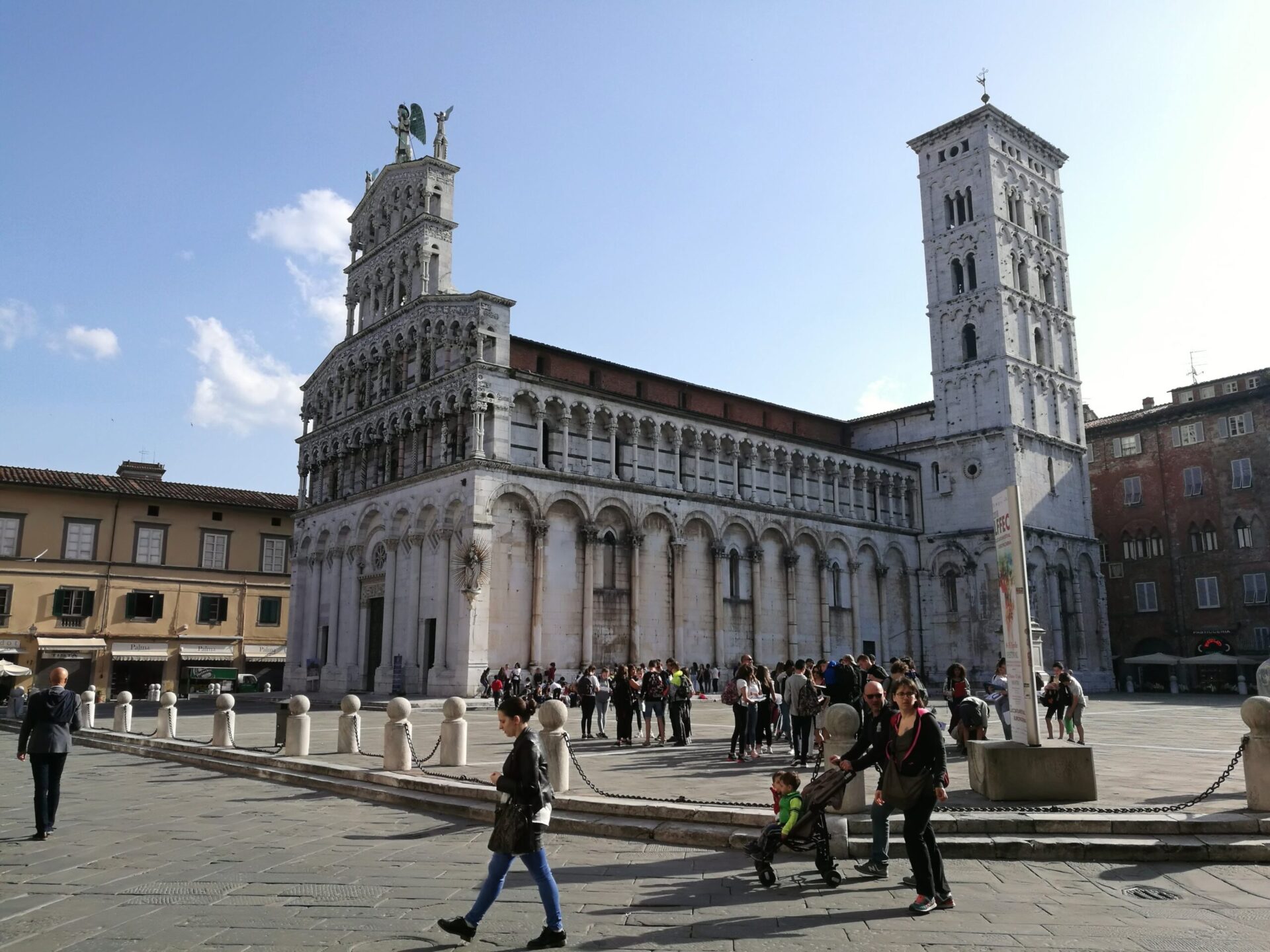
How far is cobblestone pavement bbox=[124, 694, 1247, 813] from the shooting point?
36.9ft

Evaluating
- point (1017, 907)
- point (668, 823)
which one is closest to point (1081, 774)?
point (1017, 907)

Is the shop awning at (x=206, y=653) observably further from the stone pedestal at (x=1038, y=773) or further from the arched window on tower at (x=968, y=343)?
the stone pedestal at (x=1038, y=773)

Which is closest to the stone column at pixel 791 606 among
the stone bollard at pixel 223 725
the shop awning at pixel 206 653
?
the stone bollard at pixel 223 725

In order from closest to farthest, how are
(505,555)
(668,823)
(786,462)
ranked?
(668,823), (505,555), (786,462)

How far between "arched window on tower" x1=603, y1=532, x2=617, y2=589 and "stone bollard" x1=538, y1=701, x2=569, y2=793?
77.3ft

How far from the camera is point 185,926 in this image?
256 inches

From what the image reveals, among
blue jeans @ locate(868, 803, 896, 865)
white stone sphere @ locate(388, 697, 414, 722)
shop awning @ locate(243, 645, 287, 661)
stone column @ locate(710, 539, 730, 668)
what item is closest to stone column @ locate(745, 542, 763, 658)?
stone column @ locate(710, 539, 730, 668)

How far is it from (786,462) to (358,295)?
21.5 metres

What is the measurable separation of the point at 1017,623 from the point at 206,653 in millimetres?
43092

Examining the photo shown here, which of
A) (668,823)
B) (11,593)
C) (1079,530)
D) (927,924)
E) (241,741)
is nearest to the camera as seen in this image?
(927,924)

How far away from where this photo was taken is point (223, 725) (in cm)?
1778

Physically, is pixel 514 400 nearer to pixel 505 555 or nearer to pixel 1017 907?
pixel 505 555

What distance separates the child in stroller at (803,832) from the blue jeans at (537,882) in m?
2.27

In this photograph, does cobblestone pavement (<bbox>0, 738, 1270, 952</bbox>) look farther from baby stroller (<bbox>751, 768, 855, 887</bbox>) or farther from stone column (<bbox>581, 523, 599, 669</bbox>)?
stone column (<bbox>581, 523, 599, 669</bbox>)
